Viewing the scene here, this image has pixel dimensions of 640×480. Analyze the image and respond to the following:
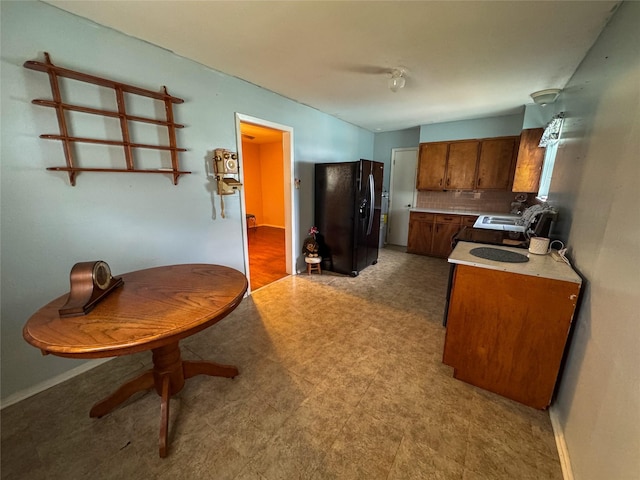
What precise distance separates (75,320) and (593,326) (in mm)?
2435

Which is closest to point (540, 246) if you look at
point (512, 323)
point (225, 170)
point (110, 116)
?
point (512, 323)

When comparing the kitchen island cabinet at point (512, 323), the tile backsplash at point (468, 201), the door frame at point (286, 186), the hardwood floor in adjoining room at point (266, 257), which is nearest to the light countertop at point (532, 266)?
the kitchen island cabinet at point (512, 323)

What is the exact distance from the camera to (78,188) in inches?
68.4

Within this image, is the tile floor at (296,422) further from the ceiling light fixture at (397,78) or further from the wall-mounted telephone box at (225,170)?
the ceiling light fixture at (397,78)

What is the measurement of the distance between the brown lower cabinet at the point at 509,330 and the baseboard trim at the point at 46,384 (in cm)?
264

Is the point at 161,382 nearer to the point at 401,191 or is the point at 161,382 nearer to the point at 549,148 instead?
the point at 549,148

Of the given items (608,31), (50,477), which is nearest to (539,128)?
(608,31)

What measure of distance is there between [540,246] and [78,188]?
129 inches

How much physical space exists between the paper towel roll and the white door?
3456mm

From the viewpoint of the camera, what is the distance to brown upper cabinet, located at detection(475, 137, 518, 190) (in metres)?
3.97

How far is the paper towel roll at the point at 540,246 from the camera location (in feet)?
5.93

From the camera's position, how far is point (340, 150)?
4.44 m

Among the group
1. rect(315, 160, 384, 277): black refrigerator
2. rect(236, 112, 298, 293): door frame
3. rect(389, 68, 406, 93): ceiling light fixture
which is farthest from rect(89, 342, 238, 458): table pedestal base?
rect(389, 68, 406, 93): ceiling light fixture

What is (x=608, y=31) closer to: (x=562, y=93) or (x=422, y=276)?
(x=562, y=93)
